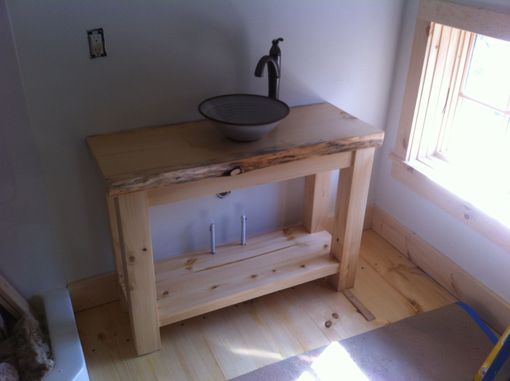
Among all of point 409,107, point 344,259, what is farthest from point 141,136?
point 409,107

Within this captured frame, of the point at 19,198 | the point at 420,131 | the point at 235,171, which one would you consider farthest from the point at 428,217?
the point at 19,198

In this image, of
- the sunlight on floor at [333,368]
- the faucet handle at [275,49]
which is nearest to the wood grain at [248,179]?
the faucet handle at [275,49]

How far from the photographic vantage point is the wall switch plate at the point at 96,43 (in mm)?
1608

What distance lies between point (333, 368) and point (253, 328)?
1.14 ft

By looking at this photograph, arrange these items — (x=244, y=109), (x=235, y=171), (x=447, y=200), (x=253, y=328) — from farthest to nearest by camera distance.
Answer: (x=447, y=200) → (x=253, y=328) → (x=244, y=109) → (x=235, y=171)

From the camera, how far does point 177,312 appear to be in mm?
1830

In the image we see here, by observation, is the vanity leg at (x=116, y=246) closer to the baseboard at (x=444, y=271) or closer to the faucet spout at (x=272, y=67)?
the faucet spout at (x=272, y=67)

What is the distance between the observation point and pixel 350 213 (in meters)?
2.01

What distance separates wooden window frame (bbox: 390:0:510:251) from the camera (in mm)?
1752

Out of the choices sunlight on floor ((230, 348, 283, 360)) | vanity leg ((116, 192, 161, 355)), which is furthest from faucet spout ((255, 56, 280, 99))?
sunlight on floor ((230, 348, 283, 360))

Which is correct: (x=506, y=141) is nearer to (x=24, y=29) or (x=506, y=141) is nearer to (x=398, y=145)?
(x=398, y=145)

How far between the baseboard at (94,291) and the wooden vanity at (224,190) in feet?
0.46

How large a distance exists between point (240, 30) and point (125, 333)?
1.23 metres

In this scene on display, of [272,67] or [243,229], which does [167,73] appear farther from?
[243,229]
